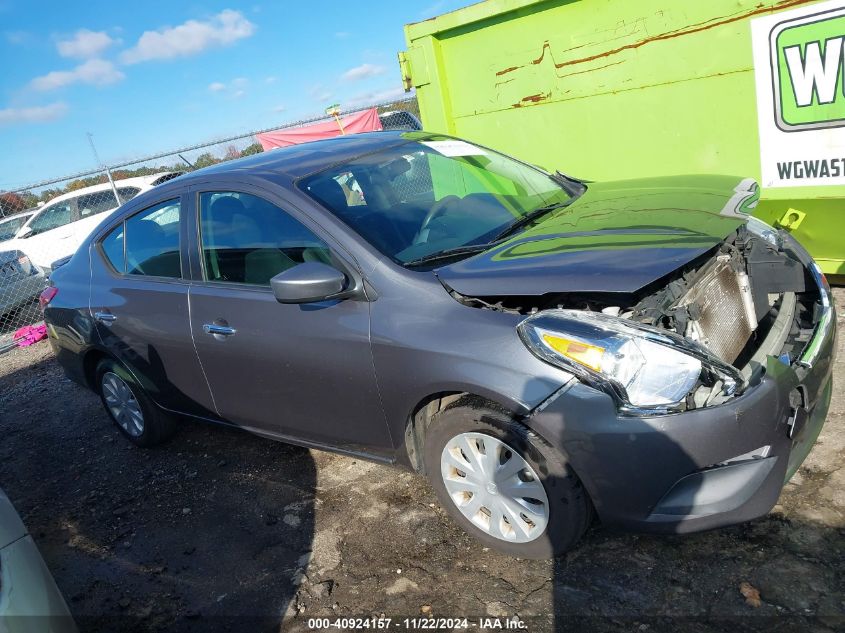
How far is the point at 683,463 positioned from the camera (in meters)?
2.22

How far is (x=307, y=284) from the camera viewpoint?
2.68m

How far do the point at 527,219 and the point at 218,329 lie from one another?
164cm

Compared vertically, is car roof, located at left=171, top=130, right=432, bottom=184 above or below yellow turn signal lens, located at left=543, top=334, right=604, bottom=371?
above

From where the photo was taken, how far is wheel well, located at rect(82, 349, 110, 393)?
441 cm

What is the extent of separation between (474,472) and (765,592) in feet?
3.60

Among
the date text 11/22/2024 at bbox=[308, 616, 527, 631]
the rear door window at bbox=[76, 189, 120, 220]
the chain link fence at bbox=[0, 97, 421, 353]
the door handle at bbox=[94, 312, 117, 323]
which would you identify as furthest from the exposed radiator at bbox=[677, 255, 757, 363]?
the rear door window at bbox=[76, 189, 120, 220]

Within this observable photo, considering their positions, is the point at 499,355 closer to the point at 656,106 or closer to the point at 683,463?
the point at 683,463

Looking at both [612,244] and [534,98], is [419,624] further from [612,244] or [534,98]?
[534,98]

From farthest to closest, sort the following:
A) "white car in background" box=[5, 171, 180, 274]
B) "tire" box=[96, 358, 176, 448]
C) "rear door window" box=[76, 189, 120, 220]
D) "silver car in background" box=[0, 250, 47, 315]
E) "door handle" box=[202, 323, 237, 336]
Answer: "rear door window" box=[76, 189, 120, 220]
"white car in background" box=[5, 171, 180, 274]
"silver car in background" box=[0, 250, 47, 315]
"tire" box=[96, 358, 176, 448]
"door handle" box=[202, 323, 237, 336]

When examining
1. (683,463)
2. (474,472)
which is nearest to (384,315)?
(474,472)

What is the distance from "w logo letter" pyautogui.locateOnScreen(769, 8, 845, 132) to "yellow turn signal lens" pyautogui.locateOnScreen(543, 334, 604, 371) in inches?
107

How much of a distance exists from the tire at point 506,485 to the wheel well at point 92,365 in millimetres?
2719

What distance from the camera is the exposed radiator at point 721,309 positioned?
2.55m

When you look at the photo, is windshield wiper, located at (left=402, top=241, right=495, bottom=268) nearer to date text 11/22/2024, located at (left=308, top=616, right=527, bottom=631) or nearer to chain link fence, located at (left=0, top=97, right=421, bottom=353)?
date text 11/22/2024, located at (left=308, top=616, right=527, bottom=631)
